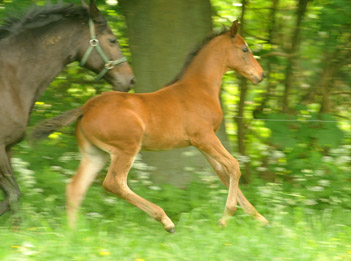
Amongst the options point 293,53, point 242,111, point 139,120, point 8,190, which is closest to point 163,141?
point 139,120

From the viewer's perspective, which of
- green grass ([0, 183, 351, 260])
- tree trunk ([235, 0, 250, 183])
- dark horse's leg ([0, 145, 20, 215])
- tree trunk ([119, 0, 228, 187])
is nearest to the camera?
green grass ([0, 183, 351, 260])

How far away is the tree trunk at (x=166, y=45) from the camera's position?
6.75 meters

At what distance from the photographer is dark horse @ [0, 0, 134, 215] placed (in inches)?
207

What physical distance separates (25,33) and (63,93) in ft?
6.90

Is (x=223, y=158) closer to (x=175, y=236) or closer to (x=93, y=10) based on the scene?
(x=175, y=236)

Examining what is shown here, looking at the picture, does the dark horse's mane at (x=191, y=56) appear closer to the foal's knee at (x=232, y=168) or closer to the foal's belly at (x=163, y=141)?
the foal's belly at (x=163, y=141)

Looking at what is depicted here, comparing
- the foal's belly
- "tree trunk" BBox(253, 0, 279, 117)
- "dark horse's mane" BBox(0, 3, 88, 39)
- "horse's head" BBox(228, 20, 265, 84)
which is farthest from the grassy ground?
"dark horse's mane" BBox(0, 3, 88, 39)

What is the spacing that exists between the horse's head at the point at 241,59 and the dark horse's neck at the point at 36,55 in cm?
149

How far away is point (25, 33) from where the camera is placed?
549 centimetres

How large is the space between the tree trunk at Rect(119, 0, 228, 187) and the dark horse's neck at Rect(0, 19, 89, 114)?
130 cm

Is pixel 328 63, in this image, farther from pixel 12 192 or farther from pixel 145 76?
pixel 12 192

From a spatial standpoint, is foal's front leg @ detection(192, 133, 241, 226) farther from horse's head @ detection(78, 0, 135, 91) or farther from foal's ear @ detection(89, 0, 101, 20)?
foal's ear @ detection(89, 0, 101, 20)

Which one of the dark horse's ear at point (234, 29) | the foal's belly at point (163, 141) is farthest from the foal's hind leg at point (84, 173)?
the dark horse's ear at point (234, 29)

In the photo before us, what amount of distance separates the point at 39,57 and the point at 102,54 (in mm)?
597
